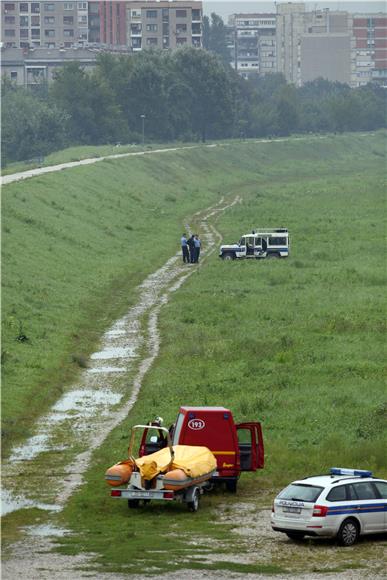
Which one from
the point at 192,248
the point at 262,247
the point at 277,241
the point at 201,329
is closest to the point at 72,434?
the point at 201,329

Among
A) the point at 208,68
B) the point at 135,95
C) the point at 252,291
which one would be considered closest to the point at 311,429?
the point at 252,291

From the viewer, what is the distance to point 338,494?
26.6 metres

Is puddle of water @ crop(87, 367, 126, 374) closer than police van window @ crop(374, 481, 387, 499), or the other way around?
police van window @ crop(374, 481, 387, 499)

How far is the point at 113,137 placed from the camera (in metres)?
170

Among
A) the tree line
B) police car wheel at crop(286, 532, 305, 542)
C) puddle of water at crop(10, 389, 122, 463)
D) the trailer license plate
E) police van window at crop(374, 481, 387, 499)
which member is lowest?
puddle of water at crop(10, 389, 122, 463)

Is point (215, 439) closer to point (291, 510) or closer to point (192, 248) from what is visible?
point (291, 510)

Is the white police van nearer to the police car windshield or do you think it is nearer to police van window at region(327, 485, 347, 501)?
the police car windshield

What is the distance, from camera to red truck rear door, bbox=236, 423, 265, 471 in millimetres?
31672

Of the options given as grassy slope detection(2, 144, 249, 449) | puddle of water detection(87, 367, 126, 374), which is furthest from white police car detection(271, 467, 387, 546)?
puddle of water detection(87, 367, 126, 374)

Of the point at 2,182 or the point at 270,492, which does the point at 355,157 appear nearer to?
the point at 2,182

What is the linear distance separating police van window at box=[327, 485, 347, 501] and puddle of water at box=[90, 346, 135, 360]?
22.8 meters

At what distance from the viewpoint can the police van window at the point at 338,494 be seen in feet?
86.7

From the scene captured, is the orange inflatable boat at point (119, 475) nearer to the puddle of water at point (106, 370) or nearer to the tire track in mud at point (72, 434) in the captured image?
the tire track in mud at point (72, 434)

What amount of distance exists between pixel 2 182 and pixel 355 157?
4139 inches
